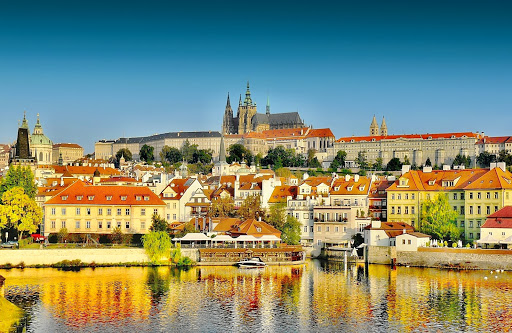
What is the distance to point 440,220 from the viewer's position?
70.2 m

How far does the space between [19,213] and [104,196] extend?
8.07 m

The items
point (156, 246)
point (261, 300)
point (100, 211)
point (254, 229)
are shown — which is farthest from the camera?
point (100, 211)

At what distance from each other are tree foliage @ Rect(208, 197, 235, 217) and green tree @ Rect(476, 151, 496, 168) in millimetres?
122998

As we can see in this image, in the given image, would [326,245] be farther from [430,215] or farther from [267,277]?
[267,277]

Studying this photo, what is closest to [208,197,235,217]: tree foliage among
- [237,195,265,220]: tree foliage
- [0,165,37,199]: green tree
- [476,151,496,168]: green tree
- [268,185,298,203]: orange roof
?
[237,195,265,220]: tree foliage

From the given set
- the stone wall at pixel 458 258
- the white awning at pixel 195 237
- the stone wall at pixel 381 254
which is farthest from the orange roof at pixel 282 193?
the stone wall at pixel 458 258

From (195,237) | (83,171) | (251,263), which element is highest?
(83,171)

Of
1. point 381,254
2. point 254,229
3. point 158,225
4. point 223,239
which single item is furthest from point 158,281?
point 381,254

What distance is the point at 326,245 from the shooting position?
73500mm

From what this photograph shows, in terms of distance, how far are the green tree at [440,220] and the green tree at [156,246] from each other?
78.6 ft

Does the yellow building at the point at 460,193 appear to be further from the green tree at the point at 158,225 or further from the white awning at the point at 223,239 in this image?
the green tree at the point at 158,225

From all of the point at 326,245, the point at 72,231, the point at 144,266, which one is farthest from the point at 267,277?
the point at 72,231

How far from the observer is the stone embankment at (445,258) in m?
60.8

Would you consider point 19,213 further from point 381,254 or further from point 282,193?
point 381,254
